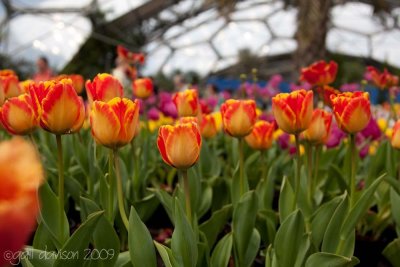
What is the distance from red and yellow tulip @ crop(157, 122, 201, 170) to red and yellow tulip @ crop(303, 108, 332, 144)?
1.25 feet

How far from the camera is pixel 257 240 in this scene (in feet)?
3.21

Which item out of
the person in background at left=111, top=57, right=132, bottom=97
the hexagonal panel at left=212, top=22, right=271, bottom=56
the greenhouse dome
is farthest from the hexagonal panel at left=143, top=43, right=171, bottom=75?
the person in background at left=111, top=57, right=132, bottom=97

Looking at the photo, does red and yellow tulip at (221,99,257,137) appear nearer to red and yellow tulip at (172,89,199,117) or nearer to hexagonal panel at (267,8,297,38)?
red and yellow tulip at (172,89,199,117)

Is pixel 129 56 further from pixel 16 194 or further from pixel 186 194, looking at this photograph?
pixel 16 194

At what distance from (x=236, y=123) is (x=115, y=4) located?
1983cm

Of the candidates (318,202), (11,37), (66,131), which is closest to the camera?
(66,131)

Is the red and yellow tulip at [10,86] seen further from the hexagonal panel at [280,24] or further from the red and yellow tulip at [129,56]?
the hexagonal panel at [280,24]

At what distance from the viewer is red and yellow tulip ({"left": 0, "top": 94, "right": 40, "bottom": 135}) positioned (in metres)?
0.81

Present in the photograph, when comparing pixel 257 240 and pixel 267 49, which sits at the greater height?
pixel 257 240

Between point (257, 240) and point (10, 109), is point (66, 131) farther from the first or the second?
point (257, 240)

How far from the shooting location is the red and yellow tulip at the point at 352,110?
873 millimetres

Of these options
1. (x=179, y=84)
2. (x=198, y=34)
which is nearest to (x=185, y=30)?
(x=198, y=34)

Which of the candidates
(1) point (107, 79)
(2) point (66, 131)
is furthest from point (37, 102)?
(1) point (107, 79)

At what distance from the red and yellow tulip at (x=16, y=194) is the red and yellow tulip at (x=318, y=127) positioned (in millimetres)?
869
